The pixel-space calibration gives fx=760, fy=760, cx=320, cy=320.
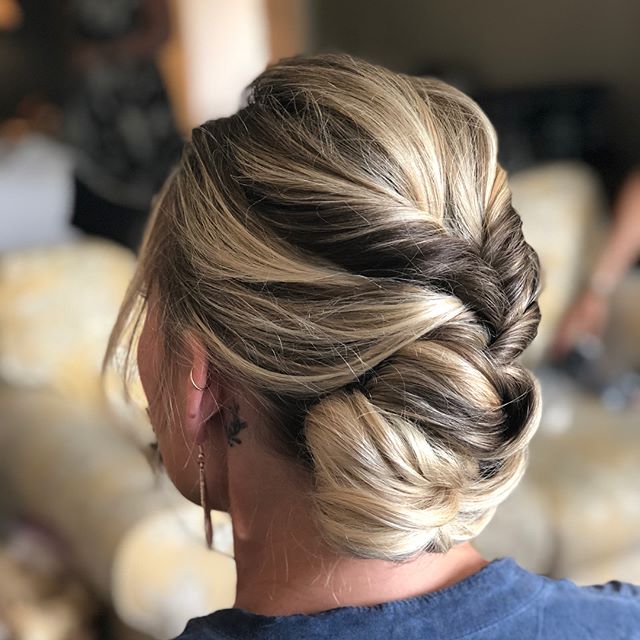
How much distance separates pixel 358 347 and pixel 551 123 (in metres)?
2.12

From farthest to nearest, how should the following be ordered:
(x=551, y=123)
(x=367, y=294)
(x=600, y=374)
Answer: (x=551, y=123) → (x=600, y=374) → (x=367, y=294)

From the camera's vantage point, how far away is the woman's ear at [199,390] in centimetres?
52

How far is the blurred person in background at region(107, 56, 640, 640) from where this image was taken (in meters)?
0.48

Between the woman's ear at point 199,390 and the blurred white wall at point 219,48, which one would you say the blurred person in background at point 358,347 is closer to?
the woman's ear at point 199,390

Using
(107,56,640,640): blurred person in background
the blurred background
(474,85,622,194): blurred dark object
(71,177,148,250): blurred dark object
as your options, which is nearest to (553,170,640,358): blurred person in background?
the blurred background

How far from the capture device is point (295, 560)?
54 cm

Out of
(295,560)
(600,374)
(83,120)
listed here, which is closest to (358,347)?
(295,560)

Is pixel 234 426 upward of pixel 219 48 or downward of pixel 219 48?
upward

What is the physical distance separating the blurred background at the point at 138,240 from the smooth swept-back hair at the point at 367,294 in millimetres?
180

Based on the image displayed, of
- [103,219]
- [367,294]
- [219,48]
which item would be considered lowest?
[103,219]

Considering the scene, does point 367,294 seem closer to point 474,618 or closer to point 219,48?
point 474,618

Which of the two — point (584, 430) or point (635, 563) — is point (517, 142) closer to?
point (584, 430)

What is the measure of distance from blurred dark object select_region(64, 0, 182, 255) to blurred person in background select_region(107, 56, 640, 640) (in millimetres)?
1565

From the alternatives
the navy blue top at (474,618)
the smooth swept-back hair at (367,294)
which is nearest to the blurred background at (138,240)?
the smooth swept-back hair at (367,294)
